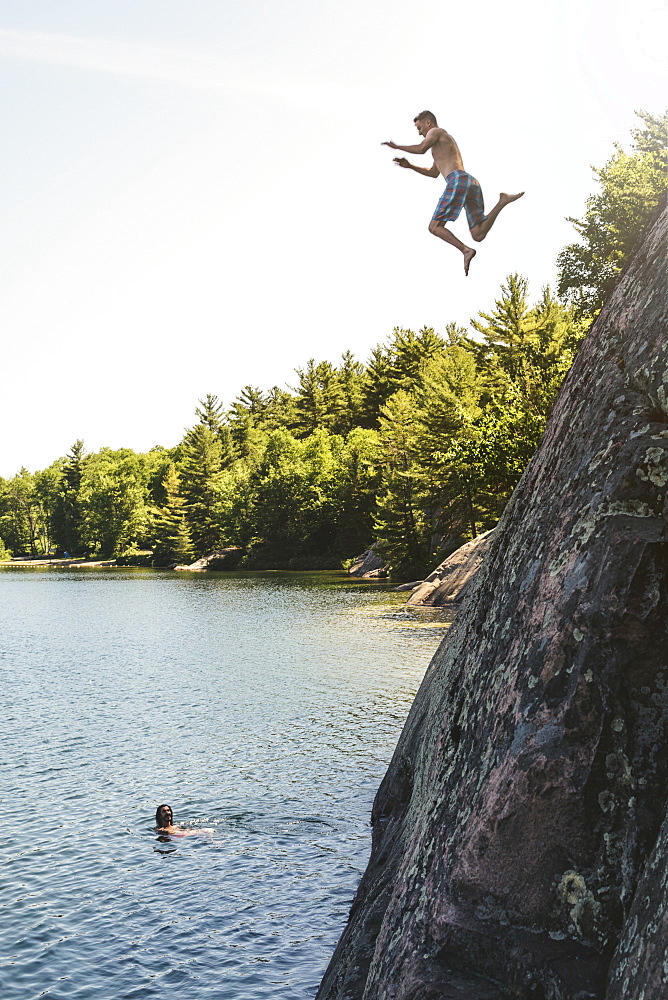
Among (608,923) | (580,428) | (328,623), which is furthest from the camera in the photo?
(328,623)

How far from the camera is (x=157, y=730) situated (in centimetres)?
2023

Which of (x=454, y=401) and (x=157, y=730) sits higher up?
(x=454, y=401)

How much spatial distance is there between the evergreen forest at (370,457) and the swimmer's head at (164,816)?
10.2 m

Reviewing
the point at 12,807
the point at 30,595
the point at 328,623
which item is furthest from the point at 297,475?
the point at 12,807

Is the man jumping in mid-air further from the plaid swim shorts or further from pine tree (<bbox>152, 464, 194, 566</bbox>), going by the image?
pine tree (<bbox>152, 464, 194, 566</bbox>)

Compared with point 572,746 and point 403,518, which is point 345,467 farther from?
point 572,746

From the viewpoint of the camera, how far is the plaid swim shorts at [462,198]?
7680 millimetres

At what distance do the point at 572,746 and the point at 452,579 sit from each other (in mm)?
36615

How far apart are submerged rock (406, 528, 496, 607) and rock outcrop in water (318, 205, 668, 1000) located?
34386mm

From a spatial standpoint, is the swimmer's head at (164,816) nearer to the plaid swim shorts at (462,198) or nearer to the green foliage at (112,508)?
the plaid swim shorts at (462,198)

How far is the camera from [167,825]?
13398 mm

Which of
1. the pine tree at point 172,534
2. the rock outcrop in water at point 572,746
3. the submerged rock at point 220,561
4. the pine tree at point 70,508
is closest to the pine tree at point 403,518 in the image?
the submerged rock at point 220,561

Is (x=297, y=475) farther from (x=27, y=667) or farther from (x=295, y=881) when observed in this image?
(x=295, y=881)

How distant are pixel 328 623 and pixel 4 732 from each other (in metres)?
19.7
